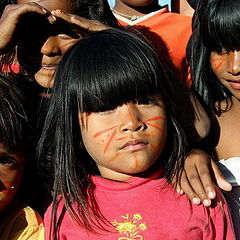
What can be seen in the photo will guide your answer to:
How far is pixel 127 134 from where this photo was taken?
4.60 ft

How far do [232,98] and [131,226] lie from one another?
72 centimetres

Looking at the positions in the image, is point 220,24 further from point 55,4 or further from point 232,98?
point 55,4

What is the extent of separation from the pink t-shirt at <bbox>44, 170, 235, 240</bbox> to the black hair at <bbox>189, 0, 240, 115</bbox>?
Result: 0.51m

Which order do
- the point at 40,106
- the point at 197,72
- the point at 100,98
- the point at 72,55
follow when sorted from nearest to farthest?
the point at 100,98, the point at 72,55, the point at 40,106, the point at 197,72

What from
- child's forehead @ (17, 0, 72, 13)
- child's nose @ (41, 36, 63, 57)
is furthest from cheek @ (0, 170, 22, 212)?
child's forehead @ (17, 0, 72, 13)

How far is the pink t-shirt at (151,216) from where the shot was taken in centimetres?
145

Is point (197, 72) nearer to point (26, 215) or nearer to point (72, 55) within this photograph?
point (72, 55)

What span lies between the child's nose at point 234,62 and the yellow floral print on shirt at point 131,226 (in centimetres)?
59

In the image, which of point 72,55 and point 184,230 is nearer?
point 184,230

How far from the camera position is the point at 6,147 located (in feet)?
→ 5.35

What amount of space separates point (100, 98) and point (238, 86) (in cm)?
56

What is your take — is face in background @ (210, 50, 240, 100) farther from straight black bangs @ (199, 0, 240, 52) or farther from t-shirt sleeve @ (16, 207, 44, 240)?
t-shirt sleeve @ (16, 207, 44, 240)

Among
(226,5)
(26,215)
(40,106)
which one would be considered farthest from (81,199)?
(226,5)

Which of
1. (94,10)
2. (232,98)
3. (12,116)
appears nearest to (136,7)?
(94,10)
